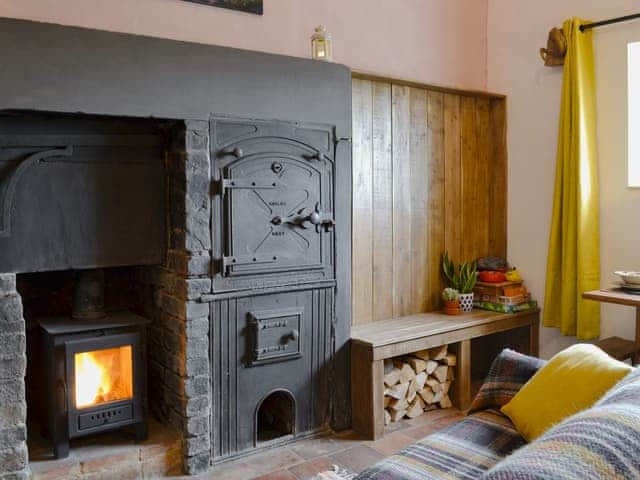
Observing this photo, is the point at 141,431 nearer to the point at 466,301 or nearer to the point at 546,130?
the point at 466,301

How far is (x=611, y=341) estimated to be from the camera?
346 centimetres

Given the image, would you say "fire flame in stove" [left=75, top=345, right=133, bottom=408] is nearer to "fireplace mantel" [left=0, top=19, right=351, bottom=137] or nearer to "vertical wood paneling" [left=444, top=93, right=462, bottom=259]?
"fireplace mantel" [left=0, top=19, right=351, bottom=137]

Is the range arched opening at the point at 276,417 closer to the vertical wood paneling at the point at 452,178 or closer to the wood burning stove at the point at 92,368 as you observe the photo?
the wood burning stove at the point at 92,368

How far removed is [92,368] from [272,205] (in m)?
1.07

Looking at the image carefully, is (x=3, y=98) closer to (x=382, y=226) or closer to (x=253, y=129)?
(x=253, y=129)

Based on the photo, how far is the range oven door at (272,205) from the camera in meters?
2.83

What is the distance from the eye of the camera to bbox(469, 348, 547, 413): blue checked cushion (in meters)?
2.23

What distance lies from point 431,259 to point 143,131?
1949 millimetres

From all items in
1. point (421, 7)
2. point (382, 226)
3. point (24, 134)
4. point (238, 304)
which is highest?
point (421, 7)

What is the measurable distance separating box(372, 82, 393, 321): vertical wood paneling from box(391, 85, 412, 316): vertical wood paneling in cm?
3

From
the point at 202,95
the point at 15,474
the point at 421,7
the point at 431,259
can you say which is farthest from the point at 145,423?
the point at 421,7

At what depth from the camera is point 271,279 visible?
299 cm

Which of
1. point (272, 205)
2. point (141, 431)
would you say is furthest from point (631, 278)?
point (141, 431)

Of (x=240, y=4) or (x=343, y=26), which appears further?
(x=343, y=26)
